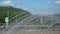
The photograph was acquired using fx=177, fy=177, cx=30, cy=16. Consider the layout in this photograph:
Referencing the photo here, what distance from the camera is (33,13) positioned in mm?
4789

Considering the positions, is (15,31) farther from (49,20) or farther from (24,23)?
(49,20)

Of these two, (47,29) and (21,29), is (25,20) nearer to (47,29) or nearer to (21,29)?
(21,29)

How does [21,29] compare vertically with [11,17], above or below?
below

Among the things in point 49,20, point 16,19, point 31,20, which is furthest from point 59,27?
point 16,19

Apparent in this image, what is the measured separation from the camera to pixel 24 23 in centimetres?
484

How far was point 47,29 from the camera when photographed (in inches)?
188

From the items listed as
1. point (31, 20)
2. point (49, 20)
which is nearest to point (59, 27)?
point (49, 20)

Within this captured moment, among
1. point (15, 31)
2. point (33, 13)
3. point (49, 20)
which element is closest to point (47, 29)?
point (49, 20)

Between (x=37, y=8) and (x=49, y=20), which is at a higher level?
(x=37, y=8)

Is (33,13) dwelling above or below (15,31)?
above

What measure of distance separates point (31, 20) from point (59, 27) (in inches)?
31.2

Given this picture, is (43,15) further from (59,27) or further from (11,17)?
(11,17)

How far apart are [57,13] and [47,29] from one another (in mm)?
530

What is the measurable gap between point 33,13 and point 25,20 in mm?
304
